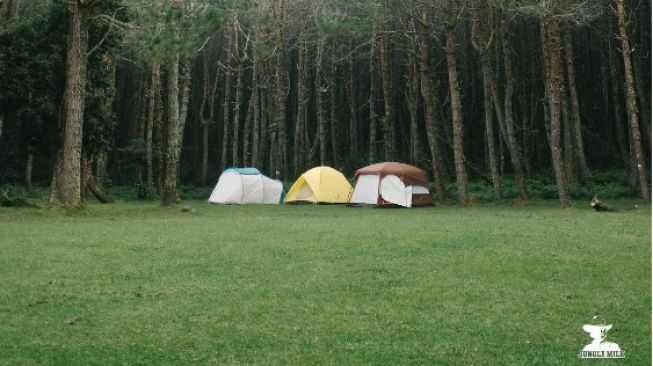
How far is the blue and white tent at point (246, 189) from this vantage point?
25.1 m

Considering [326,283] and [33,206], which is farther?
[33,206]

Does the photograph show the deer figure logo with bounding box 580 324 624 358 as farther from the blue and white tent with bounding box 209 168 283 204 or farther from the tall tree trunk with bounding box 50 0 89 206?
the blue and white tent with bounding box 209 168 283 204

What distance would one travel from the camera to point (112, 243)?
34.1ft

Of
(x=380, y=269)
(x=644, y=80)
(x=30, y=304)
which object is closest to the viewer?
(x=30, y=304)

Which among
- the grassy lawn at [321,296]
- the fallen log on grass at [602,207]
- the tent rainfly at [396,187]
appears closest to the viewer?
the grassy lawn at [321,296]

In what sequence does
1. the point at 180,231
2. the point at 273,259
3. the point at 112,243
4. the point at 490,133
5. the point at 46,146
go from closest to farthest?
the point at 273,259
the point at 112,243
the point at 180,231
the point at 46,146
the point at 490,133

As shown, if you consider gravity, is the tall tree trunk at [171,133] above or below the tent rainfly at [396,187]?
above

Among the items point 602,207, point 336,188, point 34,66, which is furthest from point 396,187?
point 34,66

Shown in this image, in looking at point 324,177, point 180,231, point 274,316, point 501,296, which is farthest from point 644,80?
point 274,316

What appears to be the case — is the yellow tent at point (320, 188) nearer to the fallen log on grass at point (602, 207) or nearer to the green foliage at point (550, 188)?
the green foliage at point (550, 188)

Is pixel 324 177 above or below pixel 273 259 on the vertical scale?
above

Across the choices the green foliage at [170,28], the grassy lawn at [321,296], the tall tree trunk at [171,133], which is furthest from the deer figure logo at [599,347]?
the tall tree trunk at [171,133]

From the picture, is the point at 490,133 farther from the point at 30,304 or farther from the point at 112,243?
the point at 30,304

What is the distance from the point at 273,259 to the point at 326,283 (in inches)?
74.5
